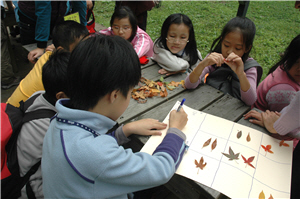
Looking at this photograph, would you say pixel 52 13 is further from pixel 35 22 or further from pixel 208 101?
pixel 208 101

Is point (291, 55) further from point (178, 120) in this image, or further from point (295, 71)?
point (178, 120)

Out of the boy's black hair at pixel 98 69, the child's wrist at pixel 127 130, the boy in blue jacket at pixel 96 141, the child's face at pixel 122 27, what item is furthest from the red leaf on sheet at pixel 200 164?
the child's face at pixel 122 27

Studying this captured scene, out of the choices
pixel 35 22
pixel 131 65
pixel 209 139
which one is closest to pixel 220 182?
pixel 209 139

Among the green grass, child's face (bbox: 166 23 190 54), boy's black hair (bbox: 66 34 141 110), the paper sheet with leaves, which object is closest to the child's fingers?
the paper sheet with leaves

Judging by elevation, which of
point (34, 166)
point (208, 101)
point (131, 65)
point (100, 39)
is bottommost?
point (34, 166)

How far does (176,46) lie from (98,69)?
155 cm

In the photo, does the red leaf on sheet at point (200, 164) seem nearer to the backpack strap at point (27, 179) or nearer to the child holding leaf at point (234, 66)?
the child holding leaf at point (234, 66)

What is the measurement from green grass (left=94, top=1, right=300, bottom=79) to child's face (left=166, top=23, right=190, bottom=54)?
2.47m

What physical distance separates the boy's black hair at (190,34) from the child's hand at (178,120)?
1.16m

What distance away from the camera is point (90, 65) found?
2.86ft

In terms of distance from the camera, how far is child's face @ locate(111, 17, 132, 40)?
261 cm

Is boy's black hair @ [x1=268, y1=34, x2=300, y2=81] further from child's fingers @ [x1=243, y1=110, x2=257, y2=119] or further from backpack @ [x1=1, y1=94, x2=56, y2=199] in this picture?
backpack @ [x1=1, y1=94, x2=56, y2=199]

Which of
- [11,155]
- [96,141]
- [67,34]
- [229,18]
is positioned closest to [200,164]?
[96,141]

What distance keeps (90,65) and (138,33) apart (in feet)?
7.07
